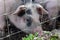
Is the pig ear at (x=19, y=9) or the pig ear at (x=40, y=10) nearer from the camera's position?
the pig ear at (x=19, y=9)

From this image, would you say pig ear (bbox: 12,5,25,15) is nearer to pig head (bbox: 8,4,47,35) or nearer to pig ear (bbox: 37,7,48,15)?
pig head (bbox: 8,4,47,35)

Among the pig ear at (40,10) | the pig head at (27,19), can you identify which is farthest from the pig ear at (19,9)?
the pig ear at (40,10)

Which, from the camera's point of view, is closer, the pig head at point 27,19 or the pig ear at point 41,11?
the pig head at point 27,19

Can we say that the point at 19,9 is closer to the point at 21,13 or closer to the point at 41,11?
the point at 21,13

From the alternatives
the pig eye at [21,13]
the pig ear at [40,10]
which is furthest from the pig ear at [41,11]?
the pig eye at [21,13]

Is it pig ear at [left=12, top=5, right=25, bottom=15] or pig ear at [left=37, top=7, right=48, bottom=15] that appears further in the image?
pig ear at [left=37, top=7, right=48, bottom=15]

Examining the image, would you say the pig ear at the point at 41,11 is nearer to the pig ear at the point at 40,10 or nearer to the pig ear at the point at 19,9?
the pig ear at the point at 40,10

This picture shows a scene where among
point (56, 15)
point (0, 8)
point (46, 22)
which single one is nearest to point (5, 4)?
point (0, 8)

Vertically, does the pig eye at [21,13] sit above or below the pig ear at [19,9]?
below

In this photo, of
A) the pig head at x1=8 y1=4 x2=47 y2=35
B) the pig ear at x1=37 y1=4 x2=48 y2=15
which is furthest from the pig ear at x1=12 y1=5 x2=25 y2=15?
the pig ear at x1=37 y1=4 x2=48 y2=15

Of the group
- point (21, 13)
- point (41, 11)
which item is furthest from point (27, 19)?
point (41, 11)

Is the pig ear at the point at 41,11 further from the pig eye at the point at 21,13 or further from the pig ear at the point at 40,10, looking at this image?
the pig eye at the point at 21,13

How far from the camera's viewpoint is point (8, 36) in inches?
64.3

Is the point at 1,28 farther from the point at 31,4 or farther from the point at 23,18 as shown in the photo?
the point at 31,4
